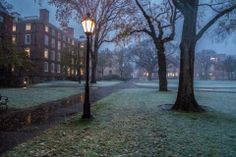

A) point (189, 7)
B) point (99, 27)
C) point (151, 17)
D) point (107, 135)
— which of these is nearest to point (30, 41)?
point (99, 27)

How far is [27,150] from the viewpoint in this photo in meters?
6.34

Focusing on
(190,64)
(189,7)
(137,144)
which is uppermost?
(189,7)

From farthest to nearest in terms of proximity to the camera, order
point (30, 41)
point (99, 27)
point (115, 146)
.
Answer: point (30, 41), point (99, 27), point (115, 146)

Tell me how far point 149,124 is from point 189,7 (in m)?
6.62

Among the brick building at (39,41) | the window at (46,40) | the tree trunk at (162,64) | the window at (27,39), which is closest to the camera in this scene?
the tree trunk at (162,64)

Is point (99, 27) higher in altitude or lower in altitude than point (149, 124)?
higher

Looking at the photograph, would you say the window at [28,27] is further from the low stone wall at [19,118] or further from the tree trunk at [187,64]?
the tree trunk at [187,64]

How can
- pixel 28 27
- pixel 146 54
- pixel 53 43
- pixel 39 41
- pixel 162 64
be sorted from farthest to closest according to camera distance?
1. pixel 146 54
2. pixel 53 43
3. pixel 28 27
4. pixel 39 41
5. pixel 162 64

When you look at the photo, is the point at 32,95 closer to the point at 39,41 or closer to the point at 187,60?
the point at 187,60

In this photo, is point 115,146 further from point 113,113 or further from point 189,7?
point 189,7

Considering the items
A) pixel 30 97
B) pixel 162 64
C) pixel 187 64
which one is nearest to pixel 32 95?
pixel 30 97

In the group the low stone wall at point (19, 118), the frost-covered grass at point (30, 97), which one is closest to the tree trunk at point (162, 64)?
the frost-covered grass at point (30, 97)

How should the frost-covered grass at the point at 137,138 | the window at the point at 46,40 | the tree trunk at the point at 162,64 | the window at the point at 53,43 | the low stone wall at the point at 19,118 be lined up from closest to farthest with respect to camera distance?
the frost-covered grass at the point at 137,138, the low stone wall at the point at 19,118, the tree trunk at the point at 162,64, the window at the point at 46,40, the window at the point at 53,43

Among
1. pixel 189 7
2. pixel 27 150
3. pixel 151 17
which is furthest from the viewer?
pixel 151 17
